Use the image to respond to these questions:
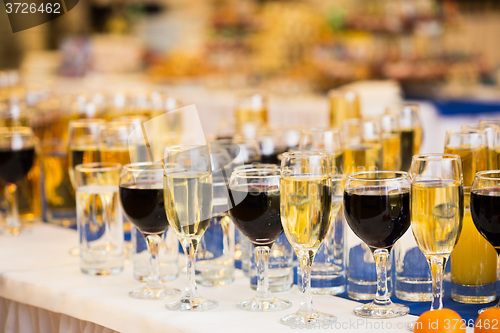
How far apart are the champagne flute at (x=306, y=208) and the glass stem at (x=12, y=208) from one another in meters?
1.07

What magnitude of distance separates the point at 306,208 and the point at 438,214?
22 cm

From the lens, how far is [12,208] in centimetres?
216

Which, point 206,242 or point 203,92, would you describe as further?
point 203,92

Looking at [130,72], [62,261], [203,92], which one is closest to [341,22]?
[203,92]

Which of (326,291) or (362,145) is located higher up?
(362,145)

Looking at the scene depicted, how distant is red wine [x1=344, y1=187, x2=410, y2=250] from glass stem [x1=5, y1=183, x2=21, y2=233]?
117 cm

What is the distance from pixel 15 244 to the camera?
2002mm

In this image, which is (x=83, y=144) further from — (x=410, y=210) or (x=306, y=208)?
(x=410, y=210)

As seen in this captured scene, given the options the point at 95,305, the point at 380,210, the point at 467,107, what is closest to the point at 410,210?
the point at 380,210

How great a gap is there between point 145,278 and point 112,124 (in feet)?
1.67

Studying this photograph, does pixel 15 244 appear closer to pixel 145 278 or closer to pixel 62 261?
pixel 62 261

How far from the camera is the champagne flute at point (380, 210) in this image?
1304 millimetres

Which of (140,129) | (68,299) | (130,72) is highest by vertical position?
(130,72)

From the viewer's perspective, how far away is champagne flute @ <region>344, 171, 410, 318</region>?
4.28 ft
